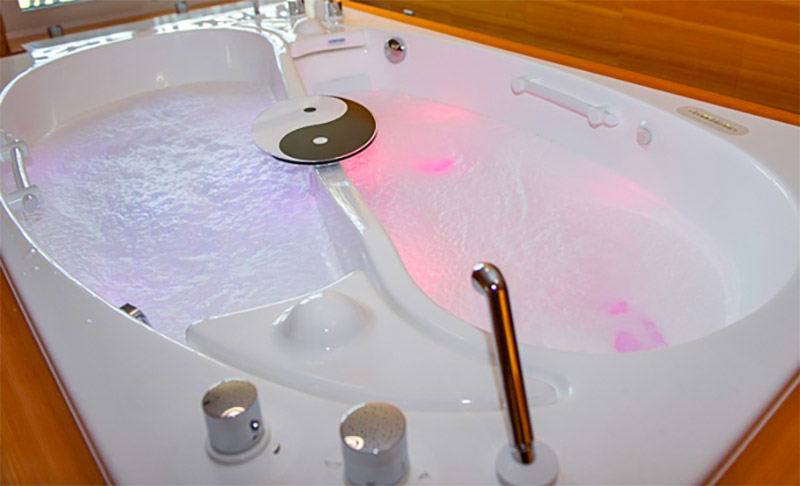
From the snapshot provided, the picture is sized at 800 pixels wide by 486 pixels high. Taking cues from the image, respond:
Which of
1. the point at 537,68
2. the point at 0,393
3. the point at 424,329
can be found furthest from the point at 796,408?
the point at 537,68

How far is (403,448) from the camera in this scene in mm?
818

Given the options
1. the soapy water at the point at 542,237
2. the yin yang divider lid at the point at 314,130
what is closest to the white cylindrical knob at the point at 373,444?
the soapy water at the point at 542,237

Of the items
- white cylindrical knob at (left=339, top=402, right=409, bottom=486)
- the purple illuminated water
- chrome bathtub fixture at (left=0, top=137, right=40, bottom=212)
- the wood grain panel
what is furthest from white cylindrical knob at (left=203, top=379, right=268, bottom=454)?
chrome bathtub fixture at (left=0, top=137, right=40, bottom=212)

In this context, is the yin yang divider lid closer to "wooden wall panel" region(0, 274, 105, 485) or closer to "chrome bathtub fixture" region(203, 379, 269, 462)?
"wooden wall panel" region(0, 274, 105, 485)

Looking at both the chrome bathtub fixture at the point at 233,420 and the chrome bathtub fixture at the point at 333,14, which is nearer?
the chrome bathtub fixture at the point at 233,420

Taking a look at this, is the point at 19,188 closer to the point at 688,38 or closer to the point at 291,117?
the point at 291,117

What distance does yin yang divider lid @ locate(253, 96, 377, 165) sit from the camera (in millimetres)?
1932

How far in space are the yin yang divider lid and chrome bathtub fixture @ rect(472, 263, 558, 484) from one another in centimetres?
114

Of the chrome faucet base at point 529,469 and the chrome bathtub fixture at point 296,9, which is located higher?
the chrome bathtub fixture at point 296,9

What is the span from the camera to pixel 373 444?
787 millimetres

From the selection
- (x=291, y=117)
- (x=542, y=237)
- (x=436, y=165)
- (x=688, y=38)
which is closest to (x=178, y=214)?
(x=291, y=117)

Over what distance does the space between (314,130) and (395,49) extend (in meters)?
0.75

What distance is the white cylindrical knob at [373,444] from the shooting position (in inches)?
31.1

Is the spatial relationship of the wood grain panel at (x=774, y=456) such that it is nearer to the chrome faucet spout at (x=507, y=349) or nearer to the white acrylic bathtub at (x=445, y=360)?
the white acrylic bathtub at (x=445, y=360)
